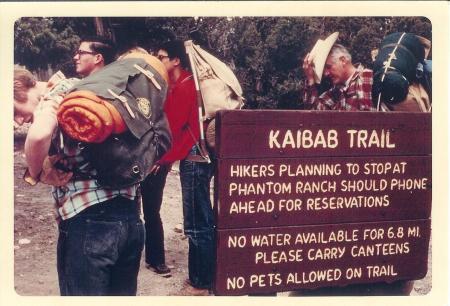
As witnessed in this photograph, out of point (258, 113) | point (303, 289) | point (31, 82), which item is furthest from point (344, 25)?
point (31, 82)

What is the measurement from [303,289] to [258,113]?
959mm

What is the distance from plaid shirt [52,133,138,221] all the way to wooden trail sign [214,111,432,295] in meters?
0.52

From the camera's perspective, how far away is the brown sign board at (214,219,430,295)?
2508mm

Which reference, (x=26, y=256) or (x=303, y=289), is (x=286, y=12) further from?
(x=26, y=256)

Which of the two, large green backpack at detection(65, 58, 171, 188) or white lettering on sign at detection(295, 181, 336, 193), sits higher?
large green backpack at detection(65, 58, 171, 188)

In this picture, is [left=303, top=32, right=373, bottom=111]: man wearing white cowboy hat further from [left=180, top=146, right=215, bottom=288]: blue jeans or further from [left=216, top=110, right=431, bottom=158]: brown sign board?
[left=180, top=146, right=215, bottom=288]: blue jeans

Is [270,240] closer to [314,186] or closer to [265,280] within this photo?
[265,280]

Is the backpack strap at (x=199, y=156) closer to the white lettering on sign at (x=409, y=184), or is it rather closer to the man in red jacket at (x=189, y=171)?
the man in red jacket at (x=189, y=171)

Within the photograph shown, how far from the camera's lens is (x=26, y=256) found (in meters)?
2.62

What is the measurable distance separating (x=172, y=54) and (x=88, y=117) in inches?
23.6

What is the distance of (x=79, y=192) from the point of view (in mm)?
2477

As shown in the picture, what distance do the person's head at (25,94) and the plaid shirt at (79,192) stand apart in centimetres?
32

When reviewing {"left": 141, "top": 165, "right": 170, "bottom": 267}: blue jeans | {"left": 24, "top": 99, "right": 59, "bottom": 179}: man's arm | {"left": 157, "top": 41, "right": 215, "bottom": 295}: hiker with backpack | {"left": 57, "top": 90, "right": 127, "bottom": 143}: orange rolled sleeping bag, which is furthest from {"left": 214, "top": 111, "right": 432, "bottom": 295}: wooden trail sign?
{"left": 24, "top": 99, "right": 59, "bottom": 179}: man's arm

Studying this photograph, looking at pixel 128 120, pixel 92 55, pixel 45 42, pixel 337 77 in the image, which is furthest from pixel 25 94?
pixel 337 77
